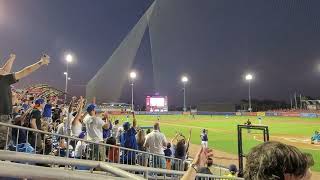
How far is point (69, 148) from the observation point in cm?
820

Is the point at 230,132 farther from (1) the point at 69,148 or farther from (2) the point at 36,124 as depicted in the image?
(2) the point at 36,124

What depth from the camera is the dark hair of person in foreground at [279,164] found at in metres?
2.08

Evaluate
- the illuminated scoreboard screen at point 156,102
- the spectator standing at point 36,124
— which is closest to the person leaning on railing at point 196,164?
the spectator standing at point 36,124

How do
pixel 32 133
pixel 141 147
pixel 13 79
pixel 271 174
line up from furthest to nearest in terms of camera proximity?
pixel 141 147 → pixel 32 133 → pixel 13 79 → pixel 271 174

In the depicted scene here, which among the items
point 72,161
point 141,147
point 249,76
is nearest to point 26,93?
point 141,147

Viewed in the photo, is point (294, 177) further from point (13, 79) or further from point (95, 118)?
point (95, 118)

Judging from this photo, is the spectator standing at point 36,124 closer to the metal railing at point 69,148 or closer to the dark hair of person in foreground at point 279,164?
the metal railing at point 69,148

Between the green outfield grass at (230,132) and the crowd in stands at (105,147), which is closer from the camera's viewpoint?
the crowd in stands at (105,147)

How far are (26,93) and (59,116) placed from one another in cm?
299

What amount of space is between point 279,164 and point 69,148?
678cm

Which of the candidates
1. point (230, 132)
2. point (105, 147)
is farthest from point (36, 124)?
point (230, 132)

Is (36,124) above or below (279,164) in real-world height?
above

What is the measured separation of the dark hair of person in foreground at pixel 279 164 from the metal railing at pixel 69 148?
423cm

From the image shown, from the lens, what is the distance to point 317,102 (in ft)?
312
